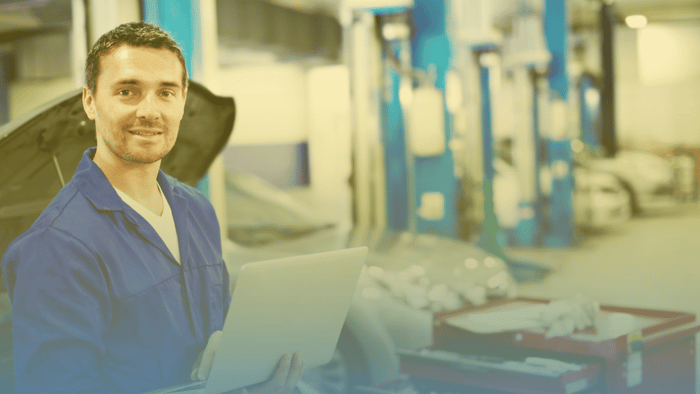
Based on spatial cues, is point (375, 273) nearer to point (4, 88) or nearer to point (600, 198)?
point (4, 88)

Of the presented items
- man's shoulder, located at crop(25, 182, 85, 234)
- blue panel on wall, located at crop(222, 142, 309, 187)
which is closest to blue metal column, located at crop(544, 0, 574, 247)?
blue panel on wall, located at crop(222, 142, 309, 187)

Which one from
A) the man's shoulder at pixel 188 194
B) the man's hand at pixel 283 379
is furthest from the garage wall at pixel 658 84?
the man's hand at pixel 283 379

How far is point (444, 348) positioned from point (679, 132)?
12.5m

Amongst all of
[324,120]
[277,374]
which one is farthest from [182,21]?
[324,120]

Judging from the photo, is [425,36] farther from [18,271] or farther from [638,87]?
[638,87]

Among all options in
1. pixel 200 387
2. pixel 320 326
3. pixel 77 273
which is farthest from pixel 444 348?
pixel 77 273

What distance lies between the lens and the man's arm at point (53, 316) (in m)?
1.12

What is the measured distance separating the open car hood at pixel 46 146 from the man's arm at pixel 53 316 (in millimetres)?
381

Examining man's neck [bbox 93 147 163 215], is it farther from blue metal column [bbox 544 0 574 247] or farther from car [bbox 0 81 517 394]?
blue metal column [bbox 544 0 574 247]

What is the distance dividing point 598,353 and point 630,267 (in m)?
4.72

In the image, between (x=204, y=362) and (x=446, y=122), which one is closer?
(x=204, y=362)

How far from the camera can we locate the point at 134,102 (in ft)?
4.27

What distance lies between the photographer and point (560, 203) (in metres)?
7.12

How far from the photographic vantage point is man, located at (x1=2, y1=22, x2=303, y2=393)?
1138 millimetres
